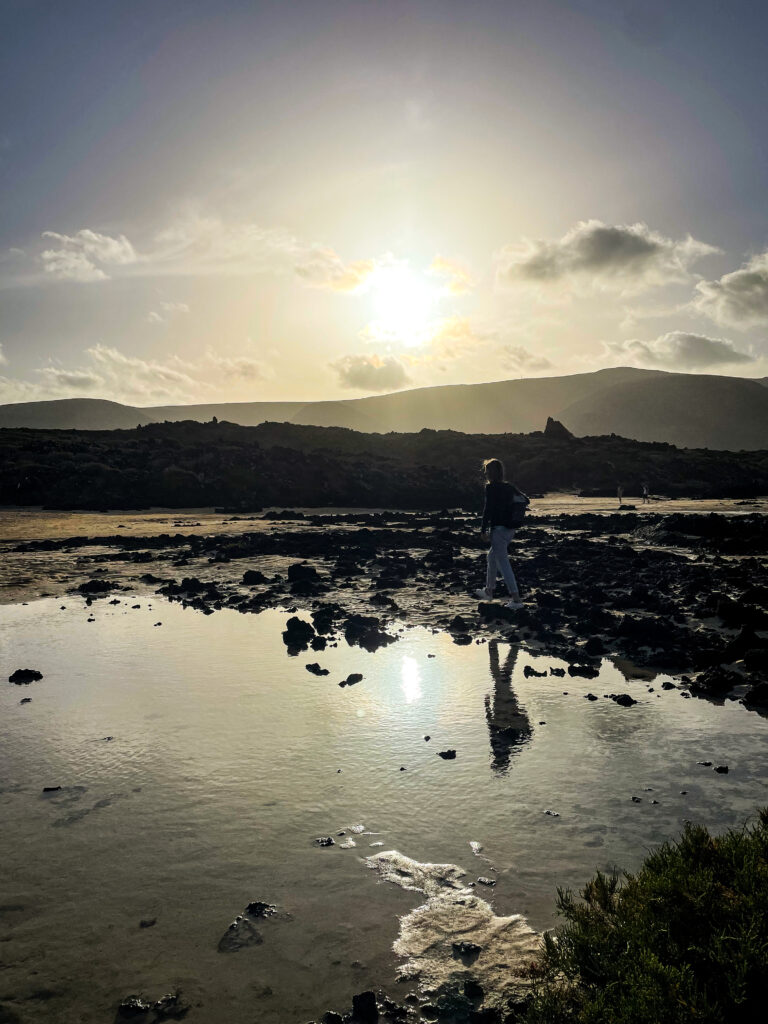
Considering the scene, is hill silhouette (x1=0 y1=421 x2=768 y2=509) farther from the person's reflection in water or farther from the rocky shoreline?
the person's reflection in water

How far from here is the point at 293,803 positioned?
5867mm

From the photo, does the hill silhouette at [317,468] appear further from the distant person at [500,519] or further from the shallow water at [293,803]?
the shallow water at [293,803]

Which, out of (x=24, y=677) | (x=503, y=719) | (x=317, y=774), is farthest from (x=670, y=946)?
(x=24, y=677)

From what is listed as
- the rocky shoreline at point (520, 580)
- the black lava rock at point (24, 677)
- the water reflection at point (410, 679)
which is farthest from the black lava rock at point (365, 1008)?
the black lava rock at point (24, 677)

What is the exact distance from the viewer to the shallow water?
13.3 ft

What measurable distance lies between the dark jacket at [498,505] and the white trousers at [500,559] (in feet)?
0.42

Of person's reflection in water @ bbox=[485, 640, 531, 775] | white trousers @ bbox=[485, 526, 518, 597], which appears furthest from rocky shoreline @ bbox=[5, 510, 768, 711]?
person's reflection in water @ bbox=[485, 640, 531, 775]

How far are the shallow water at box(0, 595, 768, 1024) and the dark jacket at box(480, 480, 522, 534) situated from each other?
3785 mm

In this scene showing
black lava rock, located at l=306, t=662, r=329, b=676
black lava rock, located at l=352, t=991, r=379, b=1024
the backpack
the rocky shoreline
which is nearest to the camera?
black lava rock, located at l=352, t=991, r=379, b=1024

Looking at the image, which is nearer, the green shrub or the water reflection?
the green shrub

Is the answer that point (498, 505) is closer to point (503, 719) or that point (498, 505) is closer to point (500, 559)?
point (500, 559)

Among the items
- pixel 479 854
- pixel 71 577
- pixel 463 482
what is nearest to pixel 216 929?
pixel 479 854

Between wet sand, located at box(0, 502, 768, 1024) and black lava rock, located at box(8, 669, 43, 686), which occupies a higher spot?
black lava rock, located at box(8, 669, 43, 686)

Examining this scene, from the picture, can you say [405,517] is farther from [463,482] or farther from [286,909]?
[286,909]
